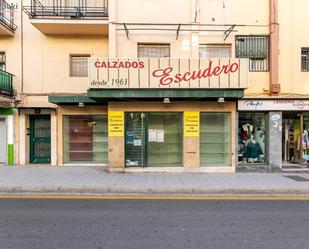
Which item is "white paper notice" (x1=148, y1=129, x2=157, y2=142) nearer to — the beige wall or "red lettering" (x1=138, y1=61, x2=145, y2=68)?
"red lettering" (x1=138, y1=61, x2=145, y2=68)

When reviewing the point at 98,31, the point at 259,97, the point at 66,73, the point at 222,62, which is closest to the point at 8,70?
the point at 66,73

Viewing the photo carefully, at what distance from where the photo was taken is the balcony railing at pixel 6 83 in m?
12.3

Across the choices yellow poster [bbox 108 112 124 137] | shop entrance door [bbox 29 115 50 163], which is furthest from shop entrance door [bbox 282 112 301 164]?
shop entrance door [bbox 29 115 50 163]

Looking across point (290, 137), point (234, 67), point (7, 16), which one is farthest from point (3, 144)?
point (290, 137)

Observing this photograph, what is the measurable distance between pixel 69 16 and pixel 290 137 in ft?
37.4

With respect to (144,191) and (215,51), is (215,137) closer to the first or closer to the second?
(215,51)

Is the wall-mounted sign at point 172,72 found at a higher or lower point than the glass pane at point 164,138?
higher

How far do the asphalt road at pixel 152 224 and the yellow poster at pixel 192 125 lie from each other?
4613 mm

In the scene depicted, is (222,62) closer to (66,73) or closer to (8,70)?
(66,73)

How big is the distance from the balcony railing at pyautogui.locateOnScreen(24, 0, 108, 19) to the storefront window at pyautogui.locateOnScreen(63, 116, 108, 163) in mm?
4581

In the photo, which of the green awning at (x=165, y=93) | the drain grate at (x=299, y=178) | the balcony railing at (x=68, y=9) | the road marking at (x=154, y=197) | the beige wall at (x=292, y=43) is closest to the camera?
the road marking at (x=154, y=197)

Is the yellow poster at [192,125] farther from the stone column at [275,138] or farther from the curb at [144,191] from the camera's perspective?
the curb at [144,191]

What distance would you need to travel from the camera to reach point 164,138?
1201 centimetres

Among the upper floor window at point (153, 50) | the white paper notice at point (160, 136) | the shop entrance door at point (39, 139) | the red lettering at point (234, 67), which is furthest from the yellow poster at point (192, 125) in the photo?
the shop entrance door at point (39, 139)
